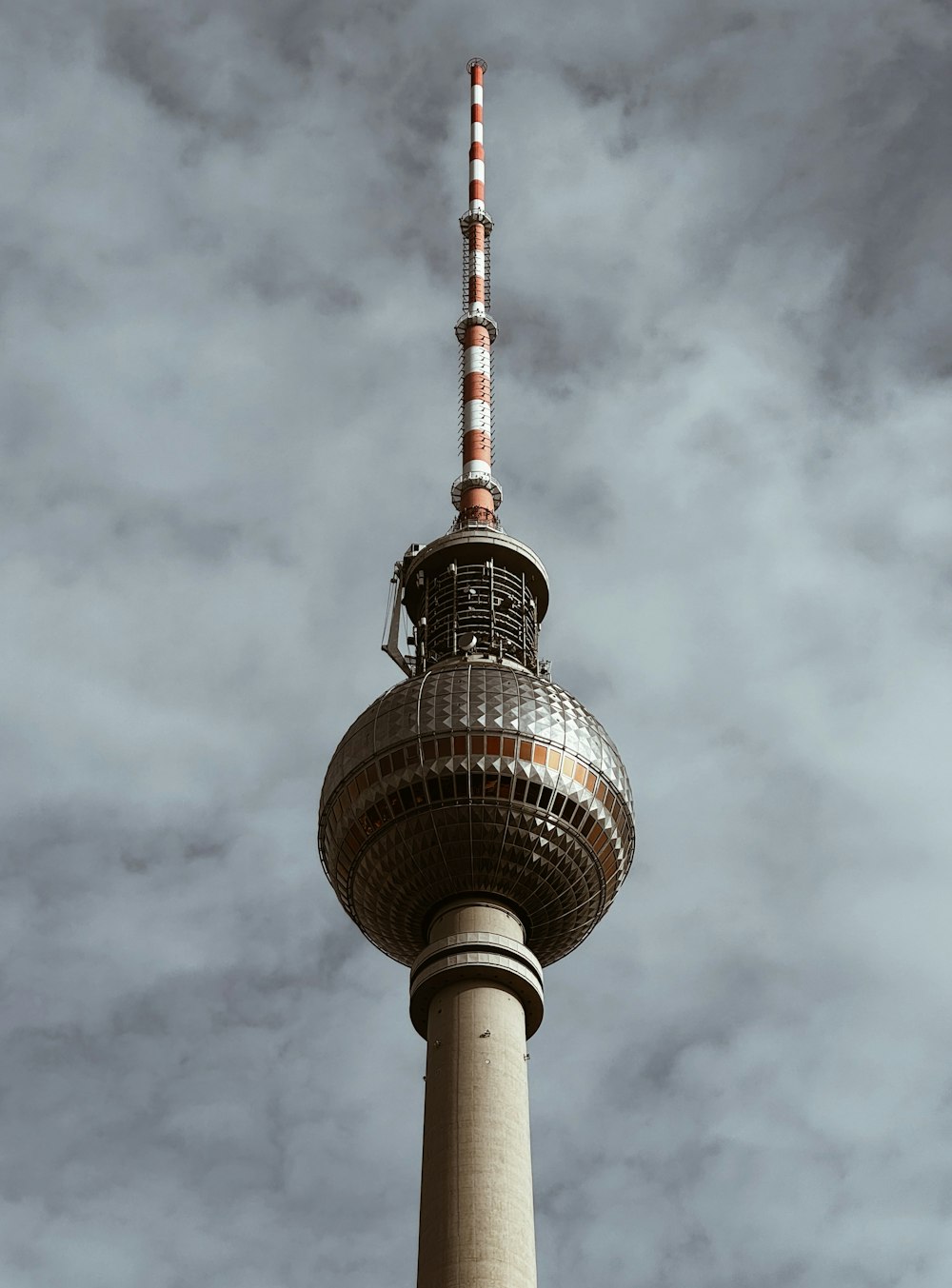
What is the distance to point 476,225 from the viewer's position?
9850cm

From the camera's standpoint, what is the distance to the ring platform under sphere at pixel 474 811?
68188 mm

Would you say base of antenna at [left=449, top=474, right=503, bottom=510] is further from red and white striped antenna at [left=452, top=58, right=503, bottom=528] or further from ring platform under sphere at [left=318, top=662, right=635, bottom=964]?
ring platform under sphere at [left=318, top=662, right=635, bottom=964]

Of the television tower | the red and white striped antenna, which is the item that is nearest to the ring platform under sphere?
the television tower

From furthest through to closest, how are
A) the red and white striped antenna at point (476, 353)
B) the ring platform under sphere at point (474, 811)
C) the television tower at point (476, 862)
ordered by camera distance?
the red and white striped antenna at point (476, 353), the ring platform under sphere at point (474, 811), the television tower at point (476, 862)

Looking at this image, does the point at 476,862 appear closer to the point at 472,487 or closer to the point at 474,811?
the point at 474,811

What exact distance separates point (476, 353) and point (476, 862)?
3651cm

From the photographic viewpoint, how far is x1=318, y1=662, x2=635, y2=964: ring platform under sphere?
68188 millimetres

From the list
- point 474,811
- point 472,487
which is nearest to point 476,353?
point 472,487

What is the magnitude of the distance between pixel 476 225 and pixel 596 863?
45375 millimetres

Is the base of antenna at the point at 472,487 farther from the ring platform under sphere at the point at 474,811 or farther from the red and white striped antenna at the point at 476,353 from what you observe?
the ring platform under sphere at the point at 474,811

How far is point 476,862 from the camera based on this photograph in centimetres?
6831

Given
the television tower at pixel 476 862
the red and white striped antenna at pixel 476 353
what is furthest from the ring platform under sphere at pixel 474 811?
the red and white striped antenna at pixel 476 353

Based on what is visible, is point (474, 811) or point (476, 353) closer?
point (474, 811)

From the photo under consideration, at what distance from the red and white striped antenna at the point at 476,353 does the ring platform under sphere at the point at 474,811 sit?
648 inches
